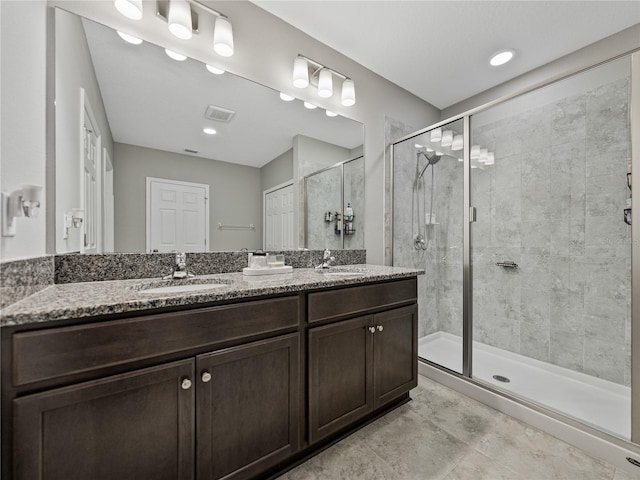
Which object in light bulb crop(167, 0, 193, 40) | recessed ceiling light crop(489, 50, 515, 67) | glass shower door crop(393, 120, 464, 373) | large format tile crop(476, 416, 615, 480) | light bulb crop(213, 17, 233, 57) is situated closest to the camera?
large format tile crop(476, 416, 615, 480)

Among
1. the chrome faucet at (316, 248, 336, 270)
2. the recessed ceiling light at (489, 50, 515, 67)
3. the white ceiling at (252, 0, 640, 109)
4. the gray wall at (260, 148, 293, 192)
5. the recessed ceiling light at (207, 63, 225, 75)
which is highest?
the white ceiling at (252, 0, 640, 109)

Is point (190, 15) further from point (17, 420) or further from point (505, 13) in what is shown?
point (505, 13)

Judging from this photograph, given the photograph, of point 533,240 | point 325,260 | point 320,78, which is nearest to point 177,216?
point 325,260

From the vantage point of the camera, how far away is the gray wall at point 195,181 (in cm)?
141

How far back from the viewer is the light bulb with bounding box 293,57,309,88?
1.88m

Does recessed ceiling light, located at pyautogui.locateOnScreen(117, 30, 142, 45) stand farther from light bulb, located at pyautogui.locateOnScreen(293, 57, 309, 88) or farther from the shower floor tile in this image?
the shower floor tile

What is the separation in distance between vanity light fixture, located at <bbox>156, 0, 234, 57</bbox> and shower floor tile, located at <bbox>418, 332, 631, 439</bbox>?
108 inches

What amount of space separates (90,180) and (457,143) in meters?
2.43

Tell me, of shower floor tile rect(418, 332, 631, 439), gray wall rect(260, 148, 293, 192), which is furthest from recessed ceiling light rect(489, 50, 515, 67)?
shower floor tile rect(418, 332, 631, 439)

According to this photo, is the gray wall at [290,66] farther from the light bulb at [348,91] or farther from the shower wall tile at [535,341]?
the shower wall tile at [535,341]

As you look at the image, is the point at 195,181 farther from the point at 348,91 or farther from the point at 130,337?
the point at 348,91

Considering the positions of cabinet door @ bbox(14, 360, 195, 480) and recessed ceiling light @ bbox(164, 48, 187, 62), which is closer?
cabinet door @ bbox(14, 360, 195, 480)

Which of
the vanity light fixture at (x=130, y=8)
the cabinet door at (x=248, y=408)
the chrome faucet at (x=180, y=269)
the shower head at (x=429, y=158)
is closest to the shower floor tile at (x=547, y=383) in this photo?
the cabinet door at (x=248, y=408)

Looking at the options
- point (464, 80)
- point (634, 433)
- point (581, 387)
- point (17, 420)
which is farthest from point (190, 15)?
point (581, 387)
